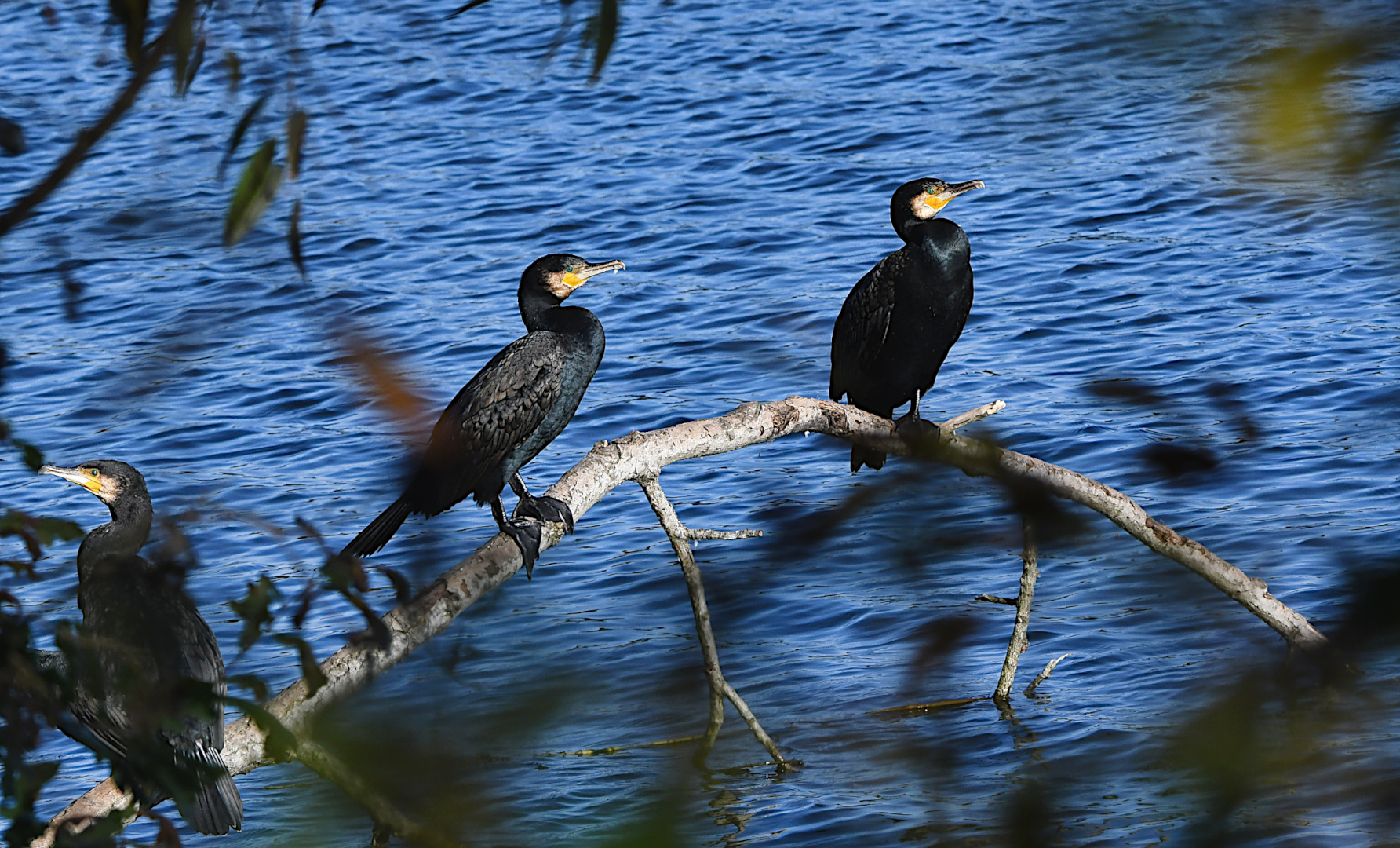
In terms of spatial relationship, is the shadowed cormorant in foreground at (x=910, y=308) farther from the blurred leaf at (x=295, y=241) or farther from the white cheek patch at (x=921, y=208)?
the blurred leaf at (x=295, y=241)

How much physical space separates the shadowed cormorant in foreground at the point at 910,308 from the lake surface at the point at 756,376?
69cm

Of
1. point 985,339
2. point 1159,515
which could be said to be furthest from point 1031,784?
point 985,339

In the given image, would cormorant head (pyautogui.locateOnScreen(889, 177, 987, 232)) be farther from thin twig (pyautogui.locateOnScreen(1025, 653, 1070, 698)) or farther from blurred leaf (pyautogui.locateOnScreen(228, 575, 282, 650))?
blurred leaf (pyautogui.locateOnScreen(228, 575, 282, 650))

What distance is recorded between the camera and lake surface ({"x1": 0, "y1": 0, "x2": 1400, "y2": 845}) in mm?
747

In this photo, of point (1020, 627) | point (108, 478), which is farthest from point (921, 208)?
point (108, 478)

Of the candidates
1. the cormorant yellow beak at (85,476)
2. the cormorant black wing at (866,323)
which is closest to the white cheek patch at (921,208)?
the cormorant black wing at (866,323)

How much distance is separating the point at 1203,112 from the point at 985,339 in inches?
321

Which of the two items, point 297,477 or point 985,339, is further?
point 985,339

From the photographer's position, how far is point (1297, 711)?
706 mm

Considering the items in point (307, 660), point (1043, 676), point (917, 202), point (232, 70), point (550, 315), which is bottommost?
point (1043, 676)

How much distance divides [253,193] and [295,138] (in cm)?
9

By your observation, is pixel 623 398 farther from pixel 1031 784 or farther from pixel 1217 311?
pixel 1031 784

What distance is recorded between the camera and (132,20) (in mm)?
1182

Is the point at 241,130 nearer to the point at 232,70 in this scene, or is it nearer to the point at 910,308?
the point at 232,70
